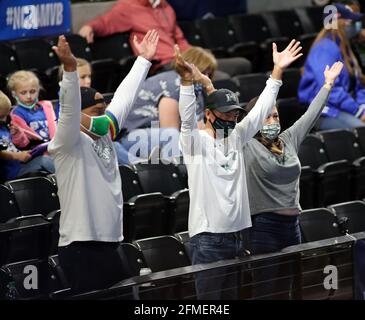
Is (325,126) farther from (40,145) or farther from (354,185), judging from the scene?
(40,145)

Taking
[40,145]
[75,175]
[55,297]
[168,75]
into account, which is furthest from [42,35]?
[55,297]

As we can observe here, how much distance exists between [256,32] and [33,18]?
2.27 metres

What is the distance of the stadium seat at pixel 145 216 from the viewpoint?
5.96 metres

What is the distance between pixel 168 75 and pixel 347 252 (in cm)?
282

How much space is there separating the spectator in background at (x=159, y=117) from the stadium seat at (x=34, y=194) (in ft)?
2.72

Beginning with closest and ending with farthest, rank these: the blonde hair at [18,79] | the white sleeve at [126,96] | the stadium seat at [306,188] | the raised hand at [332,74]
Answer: the white sleeve at [126,96], the raised hand at [332,74], the blonde hair at [18,79], the stadium seat at [306,188]

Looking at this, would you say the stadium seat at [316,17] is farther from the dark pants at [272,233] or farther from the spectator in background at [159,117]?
the dark pants at [272,233]

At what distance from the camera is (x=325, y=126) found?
7.98 meters

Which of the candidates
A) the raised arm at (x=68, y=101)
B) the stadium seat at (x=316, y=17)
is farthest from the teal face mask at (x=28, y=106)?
the stadium seat at (x=316, y=17)

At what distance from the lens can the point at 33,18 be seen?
26.8 ft

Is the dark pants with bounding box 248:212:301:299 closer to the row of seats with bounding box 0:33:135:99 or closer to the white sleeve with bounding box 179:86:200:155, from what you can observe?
the white sleeve with bounding box 179:86:200:155

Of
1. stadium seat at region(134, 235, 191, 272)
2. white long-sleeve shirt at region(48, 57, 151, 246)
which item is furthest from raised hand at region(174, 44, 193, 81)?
stadium seat at region(134, 235, 191, 272)

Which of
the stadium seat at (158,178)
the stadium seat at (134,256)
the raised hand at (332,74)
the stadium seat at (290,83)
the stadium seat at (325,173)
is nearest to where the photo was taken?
the stadium seat at (134,256)

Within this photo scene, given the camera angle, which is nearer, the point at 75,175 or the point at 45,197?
the point at 75,175
